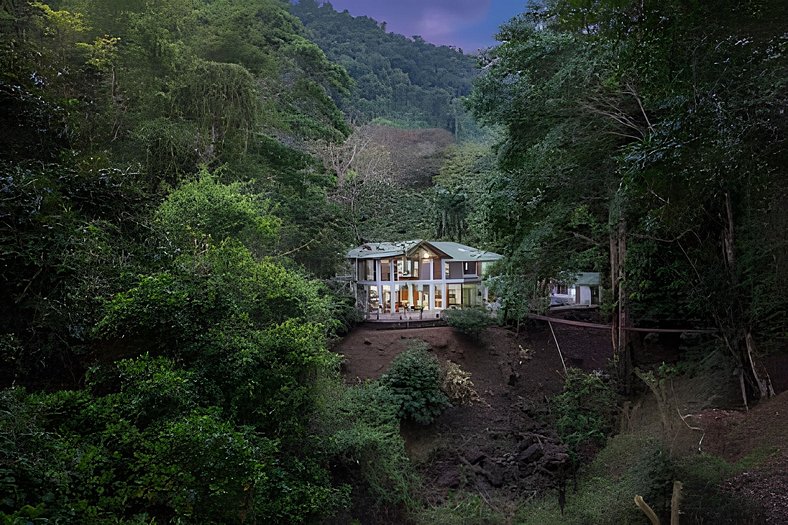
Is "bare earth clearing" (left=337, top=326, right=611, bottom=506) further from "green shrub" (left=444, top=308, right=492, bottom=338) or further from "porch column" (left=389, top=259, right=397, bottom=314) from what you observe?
"porch column" (left=389, top=259, right=397, bottom=314)

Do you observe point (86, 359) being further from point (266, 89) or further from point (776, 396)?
point (266, 89)

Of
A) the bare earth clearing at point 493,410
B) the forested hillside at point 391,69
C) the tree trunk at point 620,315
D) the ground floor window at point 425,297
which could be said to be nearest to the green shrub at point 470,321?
the bare earth clearing at point 493,410

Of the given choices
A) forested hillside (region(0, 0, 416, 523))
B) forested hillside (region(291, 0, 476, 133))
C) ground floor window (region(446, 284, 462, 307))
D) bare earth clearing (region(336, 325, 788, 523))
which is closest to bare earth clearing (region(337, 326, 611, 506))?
bare earth clearing (region(336, 325, 788, 523))

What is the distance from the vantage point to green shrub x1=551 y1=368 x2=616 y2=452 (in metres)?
12.9

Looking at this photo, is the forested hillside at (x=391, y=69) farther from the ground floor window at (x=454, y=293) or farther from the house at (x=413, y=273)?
the ground floor window at (x=454, y=293)

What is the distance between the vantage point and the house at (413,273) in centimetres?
2195

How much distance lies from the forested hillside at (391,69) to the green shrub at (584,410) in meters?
24.5

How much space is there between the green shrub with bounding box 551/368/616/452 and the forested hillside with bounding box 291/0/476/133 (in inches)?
963

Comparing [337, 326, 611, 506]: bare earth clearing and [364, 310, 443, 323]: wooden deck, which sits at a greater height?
[364, 310, 443, 323]: wooden deck

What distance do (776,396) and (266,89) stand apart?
1674cm

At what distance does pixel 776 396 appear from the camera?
31.0 ft

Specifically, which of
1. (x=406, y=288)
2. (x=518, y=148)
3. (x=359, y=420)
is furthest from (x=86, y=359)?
(x=406, y=288)

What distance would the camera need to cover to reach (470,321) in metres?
18.1

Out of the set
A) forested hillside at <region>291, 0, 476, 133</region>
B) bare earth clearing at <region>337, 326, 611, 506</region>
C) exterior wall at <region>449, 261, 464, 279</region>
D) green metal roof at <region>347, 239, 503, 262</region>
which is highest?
forested hillside at <region>291, 0, 476, 133</region>
